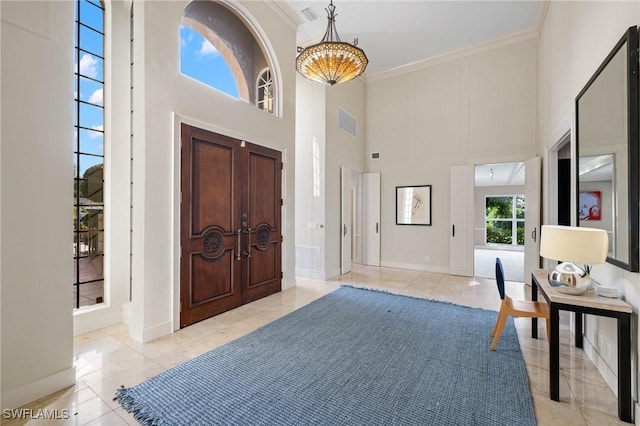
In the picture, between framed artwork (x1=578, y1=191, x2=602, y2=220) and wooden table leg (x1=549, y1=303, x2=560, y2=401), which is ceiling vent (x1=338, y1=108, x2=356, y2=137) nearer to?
framed artwork (x1=578, y1=191, x2=602, y2=220)

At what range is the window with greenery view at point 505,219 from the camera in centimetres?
1241

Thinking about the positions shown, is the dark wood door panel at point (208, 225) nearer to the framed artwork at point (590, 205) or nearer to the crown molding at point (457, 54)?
the framed artwork at point (590, 205)

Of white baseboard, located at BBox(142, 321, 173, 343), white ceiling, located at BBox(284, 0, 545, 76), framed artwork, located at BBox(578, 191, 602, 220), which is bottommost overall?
white baseboard, located at BBox(142, 321, 173, 343)

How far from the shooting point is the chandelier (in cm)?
367

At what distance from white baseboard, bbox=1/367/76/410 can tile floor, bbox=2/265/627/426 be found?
45 millimetres

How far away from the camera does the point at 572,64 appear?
3.33m

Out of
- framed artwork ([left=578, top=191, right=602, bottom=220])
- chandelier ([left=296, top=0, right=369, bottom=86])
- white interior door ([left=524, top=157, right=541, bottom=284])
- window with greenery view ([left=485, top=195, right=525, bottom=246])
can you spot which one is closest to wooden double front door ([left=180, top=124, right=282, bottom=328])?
chandelier ([left=296, top=0, right=369, bottom=86])

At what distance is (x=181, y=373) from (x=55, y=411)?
79cm

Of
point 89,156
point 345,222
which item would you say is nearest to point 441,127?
point 345,222

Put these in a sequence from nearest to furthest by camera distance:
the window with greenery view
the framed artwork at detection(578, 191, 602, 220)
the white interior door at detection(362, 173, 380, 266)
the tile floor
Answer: the tile floor < the framed artwork at detection(578, 191, 602, 220) < the white interior door at detection(362, 173, 380, 266) < the window with greenery view

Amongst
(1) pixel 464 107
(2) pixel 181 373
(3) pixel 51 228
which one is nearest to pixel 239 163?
(3) pixel 51 228

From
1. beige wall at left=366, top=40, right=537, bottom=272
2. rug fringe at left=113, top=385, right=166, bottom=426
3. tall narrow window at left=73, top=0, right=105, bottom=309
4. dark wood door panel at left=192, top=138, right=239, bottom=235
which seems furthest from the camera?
beige wall at left=366, top=40, right=537, bottom=272

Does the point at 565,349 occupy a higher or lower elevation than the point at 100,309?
lower

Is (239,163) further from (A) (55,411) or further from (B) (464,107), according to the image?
(B) (464,107)
